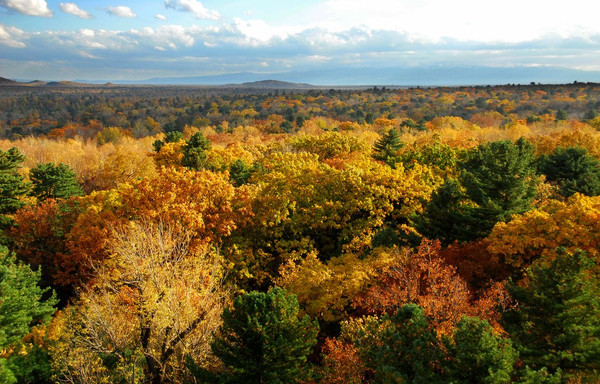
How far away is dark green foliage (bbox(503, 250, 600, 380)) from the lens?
13.8m

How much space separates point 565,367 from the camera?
45.8 ft

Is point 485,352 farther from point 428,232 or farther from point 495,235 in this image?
point 428,232

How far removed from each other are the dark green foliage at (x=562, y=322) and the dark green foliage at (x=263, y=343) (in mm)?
7660

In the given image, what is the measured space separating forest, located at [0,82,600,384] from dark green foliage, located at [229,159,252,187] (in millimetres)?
236

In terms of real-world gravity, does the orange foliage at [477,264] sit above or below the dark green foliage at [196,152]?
below

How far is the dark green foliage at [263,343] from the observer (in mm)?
15852

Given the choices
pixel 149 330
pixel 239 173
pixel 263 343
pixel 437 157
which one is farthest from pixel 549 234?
pixel 239 173

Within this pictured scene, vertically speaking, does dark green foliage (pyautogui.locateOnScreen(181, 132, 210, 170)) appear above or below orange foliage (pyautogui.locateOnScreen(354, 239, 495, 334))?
above

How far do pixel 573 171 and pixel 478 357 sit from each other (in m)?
36.8

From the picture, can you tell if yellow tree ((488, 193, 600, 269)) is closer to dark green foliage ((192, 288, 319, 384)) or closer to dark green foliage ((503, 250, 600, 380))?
dark green foliage ((503, 250, 600, 380))

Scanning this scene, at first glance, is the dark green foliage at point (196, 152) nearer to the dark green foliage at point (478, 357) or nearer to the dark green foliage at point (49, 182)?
the dark green foliage at point (49, 182)

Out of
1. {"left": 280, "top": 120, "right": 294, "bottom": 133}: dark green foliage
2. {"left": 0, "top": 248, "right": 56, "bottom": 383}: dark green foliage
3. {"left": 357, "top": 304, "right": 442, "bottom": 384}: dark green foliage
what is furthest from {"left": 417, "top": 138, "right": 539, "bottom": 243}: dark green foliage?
{"left": 280, "top": 120, "right": 294, "bottom": 133}: dark green foliage

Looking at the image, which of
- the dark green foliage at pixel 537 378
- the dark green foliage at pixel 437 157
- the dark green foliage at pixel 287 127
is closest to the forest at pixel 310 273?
the dark green foliage at pixel 537 378

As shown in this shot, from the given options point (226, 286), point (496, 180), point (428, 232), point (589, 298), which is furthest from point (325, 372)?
point (496, 180)
